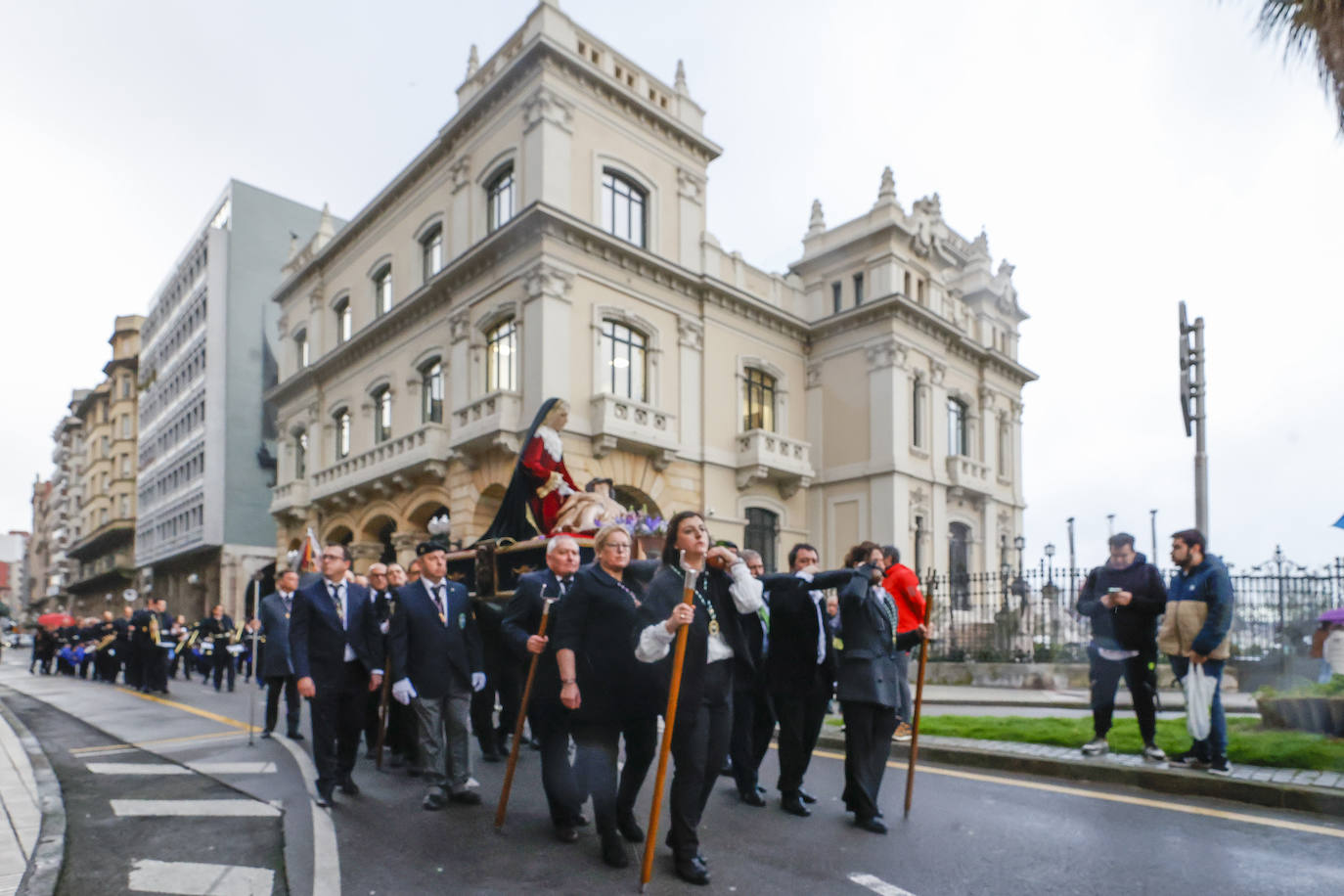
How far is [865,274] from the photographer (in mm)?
28016

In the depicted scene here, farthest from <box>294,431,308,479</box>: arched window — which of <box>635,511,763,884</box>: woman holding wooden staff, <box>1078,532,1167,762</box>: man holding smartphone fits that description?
<box>635,511,763,884</box>: woman holding wooden staff

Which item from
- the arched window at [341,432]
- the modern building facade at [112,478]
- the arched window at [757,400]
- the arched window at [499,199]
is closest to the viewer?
the arched window at [499,199]

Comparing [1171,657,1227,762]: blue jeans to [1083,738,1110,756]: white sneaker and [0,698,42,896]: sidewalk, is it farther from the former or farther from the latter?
[0,698,42,896]: sidewalk

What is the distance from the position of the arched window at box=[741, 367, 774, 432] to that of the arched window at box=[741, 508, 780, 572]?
254 centimetres

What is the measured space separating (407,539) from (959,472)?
682 inches

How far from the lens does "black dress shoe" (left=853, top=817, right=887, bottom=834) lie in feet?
19.2

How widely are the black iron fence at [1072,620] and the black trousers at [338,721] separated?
6.59 m

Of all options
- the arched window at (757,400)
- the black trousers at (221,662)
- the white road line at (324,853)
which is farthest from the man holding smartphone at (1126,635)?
→ the arched window at (757,400)

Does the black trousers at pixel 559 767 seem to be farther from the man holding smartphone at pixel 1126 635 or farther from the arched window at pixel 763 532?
the arched window at pixel 763 532

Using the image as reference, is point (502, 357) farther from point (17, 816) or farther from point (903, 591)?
point (17, 816)

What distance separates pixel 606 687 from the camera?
5434 mm

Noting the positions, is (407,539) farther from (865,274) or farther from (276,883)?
(276,883)

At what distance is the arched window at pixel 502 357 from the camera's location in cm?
2239

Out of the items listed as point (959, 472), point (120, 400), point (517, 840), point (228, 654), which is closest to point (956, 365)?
point (959, 472)
